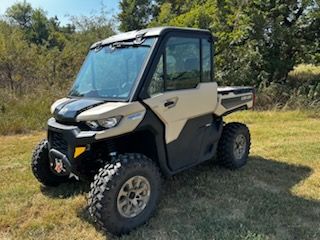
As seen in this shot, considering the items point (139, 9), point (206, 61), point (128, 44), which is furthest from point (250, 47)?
point (139, 9)

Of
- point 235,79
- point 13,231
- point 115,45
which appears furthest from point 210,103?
point 235,79

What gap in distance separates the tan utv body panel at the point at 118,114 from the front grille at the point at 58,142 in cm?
34

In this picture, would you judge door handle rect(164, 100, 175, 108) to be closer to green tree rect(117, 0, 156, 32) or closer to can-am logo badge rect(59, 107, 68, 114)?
can-am logo badge rect(59, 107, 68, 114)

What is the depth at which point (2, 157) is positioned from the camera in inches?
241

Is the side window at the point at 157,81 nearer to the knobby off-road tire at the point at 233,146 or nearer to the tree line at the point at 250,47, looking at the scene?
the knobby off-road tire at the point at 233,146

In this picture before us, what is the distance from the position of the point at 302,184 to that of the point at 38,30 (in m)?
29.7

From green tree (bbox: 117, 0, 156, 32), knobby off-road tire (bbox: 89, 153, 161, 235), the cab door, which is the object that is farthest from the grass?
green tree (bbox: 117, 0, 156, 32)

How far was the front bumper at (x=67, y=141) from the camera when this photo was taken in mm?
3475

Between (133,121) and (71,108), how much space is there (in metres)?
0.61

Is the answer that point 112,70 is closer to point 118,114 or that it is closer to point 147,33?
point 147,33

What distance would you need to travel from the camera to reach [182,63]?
4.12 m

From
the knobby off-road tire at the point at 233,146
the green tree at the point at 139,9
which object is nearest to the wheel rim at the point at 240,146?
the knobby off-road tire at the point at 233,146

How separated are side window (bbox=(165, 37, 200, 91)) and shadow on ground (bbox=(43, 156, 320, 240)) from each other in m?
1.23

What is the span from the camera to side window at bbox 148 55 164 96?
3766mm
